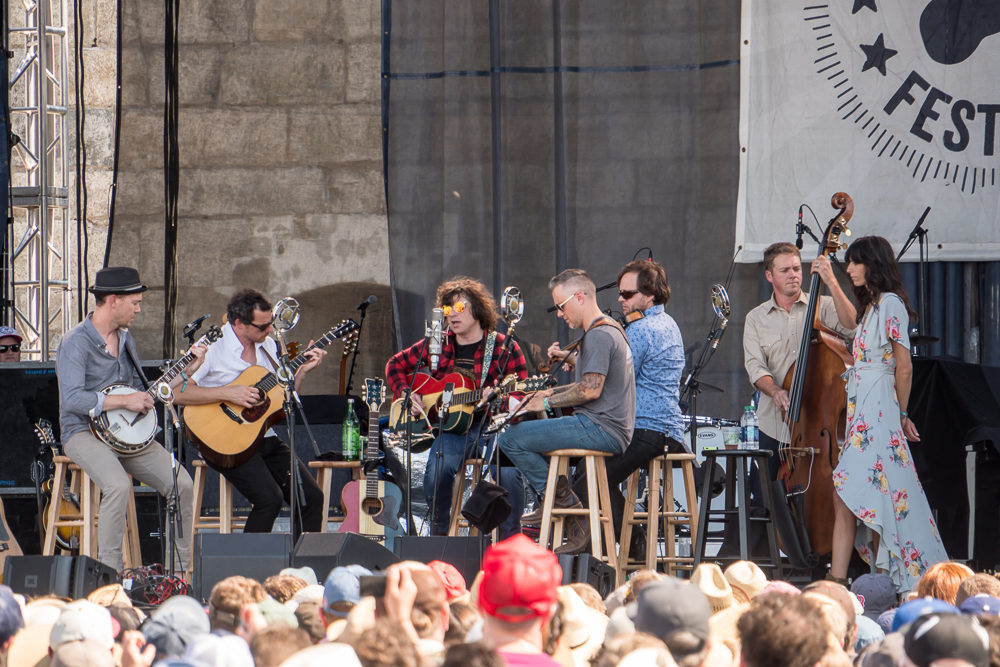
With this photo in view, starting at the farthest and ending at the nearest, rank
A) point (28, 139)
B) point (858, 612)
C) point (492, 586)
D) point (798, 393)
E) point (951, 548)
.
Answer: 1. point (28, 139)
2. point (951, 548)
3. point (798, 393)
4. point (858, 612)
5. point (492, 586)

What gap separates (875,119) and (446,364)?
3093 millimetres

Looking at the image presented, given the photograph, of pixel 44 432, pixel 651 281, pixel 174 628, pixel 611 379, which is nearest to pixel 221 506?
pixel 44 432

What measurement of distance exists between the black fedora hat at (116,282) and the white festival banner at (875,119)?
11.8 ft

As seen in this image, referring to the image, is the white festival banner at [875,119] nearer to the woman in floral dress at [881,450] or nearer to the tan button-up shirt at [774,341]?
the tan button-up shirt at [774,341]

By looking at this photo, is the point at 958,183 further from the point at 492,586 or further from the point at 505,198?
the point at 492,586

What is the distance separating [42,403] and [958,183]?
568cm

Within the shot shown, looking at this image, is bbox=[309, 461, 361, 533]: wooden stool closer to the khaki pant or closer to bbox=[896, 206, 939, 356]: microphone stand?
the khaki pant

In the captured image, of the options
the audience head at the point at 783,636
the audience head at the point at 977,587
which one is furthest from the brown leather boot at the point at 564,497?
the audience head at the point at 783,636

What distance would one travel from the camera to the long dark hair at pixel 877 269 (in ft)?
19.2

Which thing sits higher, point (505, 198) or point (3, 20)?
point (3, 20)

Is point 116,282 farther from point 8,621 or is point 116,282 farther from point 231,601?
point 8,621

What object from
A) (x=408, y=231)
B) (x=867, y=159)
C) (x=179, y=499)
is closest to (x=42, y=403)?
(x=179, y=499)

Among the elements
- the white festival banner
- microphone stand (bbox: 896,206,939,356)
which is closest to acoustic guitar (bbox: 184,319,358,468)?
the white festival banner

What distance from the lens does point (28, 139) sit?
29.3ft
